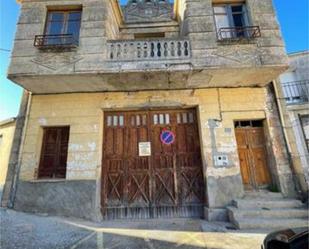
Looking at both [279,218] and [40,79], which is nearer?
[279,218]

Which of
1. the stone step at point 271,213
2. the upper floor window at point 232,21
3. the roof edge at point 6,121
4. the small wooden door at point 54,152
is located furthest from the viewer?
the roof edge at point 6,121

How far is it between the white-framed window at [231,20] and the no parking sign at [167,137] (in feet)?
11.6

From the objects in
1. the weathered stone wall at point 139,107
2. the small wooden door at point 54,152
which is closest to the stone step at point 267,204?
the weathered stone wall at point 139,107

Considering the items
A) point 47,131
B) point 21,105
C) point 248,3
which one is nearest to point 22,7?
point 21,105

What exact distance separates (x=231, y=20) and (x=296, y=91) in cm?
744

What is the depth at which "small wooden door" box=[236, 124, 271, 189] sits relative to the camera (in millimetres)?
6426

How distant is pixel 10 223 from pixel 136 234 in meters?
3.06

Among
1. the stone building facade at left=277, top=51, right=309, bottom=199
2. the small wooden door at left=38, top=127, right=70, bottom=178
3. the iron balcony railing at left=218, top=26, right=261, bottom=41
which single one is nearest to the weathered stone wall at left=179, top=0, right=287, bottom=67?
the iron balcony railing at left=218, top=26, right=261, bottom=41

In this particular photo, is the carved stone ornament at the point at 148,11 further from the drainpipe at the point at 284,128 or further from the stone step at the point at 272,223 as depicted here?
the stone step at the point at 272,223

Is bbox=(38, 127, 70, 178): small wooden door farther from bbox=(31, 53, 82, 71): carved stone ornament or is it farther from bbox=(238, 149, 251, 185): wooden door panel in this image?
bbox=(238, 149, 251, 185): wooden door panel

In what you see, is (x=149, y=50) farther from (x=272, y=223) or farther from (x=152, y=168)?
(x=272, y=223)

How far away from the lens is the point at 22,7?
22.2 feet

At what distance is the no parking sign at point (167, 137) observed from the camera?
6785mm

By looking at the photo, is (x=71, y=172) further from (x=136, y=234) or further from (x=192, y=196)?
(x=192, y=196)
